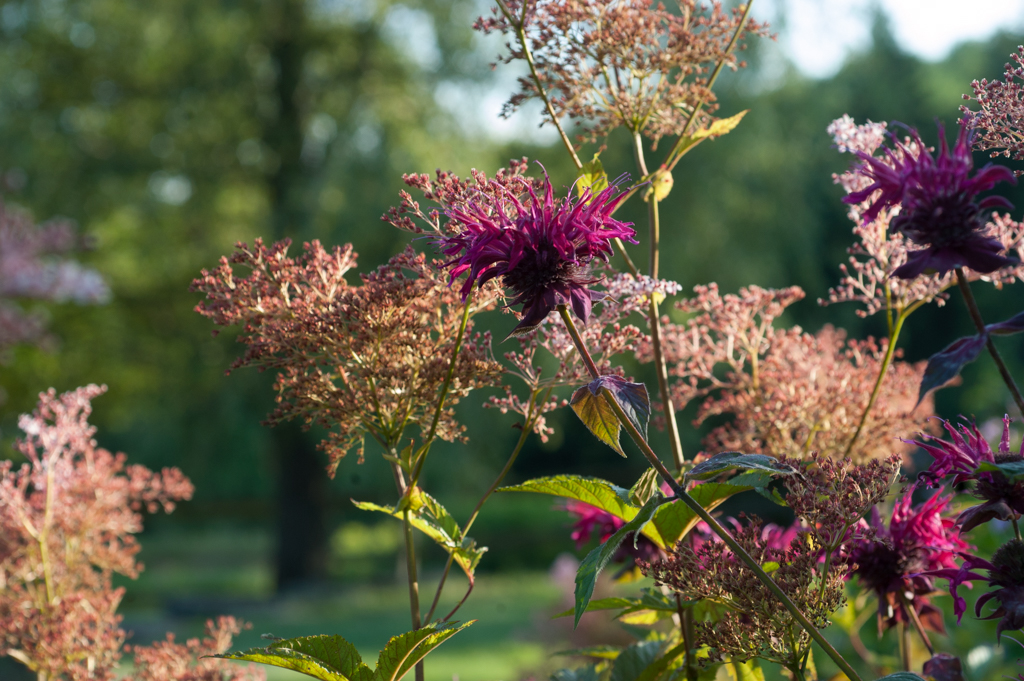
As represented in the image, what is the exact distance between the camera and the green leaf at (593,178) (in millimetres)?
822

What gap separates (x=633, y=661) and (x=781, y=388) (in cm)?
41

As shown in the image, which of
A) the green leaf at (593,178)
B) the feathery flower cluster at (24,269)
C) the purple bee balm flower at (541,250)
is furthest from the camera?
the feathery flower cluster at (24,269)

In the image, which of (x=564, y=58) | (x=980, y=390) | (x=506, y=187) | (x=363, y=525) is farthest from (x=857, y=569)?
(x=363, y=525)

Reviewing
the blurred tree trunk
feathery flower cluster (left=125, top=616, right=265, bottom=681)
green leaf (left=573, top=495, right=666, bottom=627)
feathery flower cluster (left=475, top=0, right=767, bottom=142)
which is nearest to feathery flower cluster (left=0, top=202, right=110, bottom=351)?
feathery flower cluster (left=125, top=616, right=265, bottom=681)

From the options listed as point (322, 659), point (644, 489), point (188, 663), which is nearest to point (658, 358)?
point (644, 489)

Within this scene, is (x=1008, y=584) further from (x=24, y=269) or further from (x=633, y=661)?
(x=24, y=269)

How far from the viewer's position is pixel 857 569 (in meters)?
0.91

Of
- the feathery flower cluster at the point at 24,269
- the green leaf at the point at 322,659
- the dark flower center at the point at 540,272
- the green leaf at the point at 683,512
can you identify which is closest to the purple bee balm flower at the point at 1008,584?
the green leaf at the point at 683,512

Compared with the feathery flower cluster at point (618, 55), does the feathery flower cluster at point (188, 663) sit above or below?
below

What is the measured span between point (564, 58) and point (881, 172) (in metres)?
0.51

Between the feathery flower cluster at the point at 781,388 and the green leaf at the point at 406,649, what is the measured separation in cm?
49

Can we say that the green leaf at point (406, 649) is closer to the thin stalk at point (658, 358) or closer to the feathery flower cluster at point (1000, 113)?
the thin stalk at point (658, 358)

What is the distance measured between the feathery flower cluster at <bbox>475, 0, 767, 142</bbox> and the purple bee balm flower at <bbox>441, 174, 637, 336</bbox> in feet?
1.01

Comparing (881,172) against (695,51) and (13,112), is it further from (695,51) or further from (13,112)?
(13,112)
